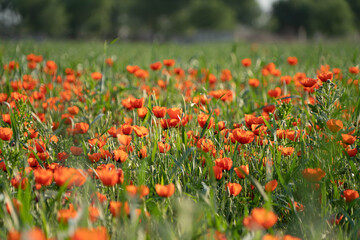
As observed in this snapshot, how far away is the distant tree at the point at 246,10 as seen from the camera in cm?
5128

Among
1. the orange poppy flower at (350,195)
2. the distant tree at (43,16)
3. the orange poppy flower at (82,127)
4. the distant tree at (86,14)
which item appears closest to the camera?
the orange poppy flower at (350,195)

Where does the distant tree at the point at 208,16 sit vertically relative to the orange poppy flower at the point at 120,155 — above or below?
above

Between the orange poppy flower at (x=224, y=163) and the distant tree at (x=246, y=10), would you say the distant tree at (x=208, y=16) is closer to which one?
the distant tree at (x=246, y=10)

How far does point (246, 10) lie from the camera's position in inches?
2146

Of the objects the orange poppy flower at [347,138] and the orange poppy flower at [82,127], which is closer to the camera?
the orange poppy flower at [347,138]

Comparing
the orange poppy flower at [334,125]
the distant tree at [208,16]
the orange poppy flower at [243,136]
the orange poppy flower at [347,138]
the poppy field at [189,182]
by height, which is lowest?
the poppy field at [189,182]

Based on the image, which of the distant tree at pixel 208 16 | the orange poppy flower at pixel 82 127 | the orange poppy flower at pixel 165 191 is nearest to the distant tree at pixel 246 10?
the distant tree at pixel 208 16

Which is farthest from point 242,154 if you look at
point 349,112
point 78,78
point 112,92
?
point 78,78

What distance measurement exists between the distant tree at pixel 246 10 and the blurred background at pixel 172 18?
27.3ft

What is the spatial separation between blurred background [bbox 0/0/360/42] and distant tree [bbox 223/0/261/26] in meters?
8.31

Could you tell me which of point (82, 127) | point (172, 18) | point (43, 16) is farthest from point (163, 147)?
point (172, 18)

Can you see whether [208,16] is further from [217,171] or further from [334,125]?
[217,171]

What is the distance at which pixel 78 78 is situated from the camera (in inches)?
137

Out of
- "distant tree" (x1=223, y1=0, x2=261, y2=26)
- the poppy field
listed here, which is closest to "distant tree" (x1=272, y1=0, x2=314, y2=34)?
"distant tree" (x1=223, y1=0, x2=261, y2=26)
